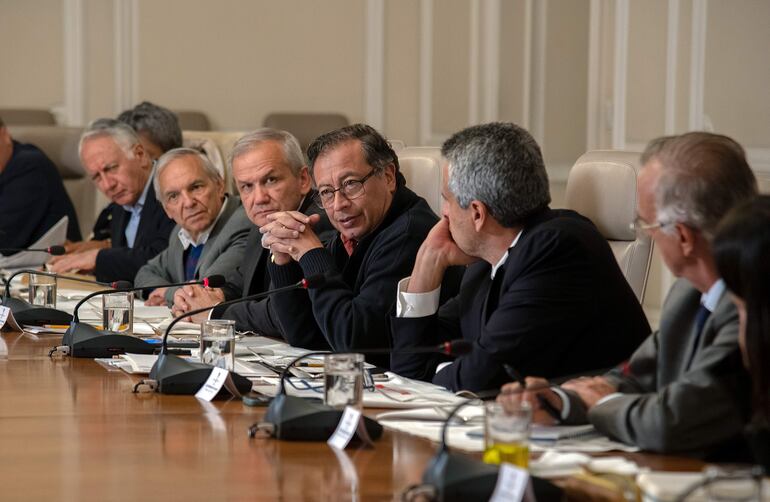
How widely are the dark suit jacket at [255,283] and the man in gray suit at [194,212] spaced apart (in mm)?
208

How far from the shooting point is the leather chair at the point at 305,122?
7.58 meters

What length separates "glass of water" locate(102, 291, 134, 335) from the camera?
3107mm

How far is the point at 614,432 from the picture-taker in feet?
6.05

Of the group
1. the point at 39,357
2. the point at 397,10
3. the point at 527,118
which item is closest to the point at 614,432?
the point at 39,357

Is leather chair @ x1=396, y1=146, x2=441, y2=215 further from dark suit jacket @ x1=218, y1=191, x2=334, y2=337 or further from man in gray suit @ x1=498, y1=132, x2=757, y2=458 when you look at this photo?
man in gray suit @ x1=498, y1=132, x2=757, y2=458

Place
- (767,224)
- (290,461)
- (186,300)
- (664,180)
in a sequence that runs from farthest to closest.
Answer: (186,300) → (664,180) → (290,461) → (767,224)

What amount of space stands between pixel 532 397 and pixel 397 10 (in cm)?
608

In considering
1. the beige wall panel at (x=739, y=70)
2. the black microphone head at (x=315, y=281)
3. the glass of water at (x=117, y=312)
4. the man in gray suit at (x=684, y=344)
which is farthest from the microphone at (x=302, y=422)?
the beige wall panel at (x=739, y=70)

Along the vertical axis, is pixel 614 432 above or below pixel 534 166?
below

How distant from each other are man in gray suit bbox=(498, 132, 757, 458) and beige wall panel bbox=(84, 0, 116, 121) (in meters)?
6.23

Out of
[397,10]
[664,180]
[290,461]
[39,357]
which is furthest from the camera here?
[397,10]

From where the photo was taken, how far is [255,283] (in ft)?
12.0

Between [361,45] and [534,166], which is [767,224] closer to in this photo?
[534,166]

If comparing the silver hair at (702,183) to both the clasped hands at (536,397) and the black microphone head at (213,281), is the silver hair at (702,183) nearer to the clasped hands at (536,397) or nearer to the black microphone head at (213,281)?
the clasped hands at (536,397)
